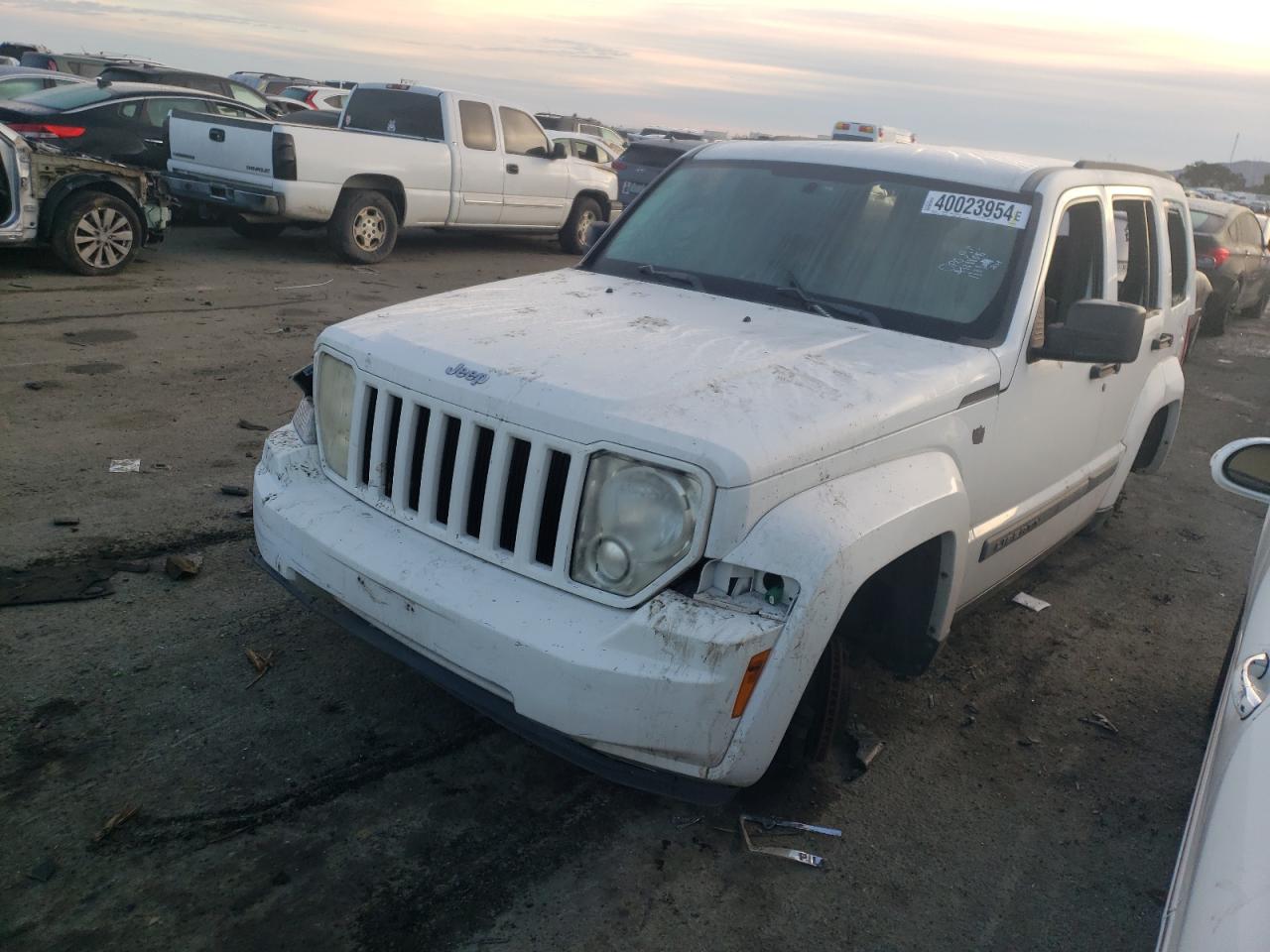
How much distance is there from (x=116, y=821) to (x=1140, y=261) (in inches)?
186

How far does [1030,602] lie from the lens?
497 centimetres

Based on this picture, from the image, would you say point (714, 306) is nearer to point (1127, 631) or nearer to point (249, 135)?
point (1127, 631)

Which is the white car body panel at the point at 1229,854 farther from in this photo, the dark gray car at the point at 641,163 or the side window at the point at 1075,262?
the dark gray car at the point at 641,163

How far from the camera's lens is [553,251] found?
15.7 m

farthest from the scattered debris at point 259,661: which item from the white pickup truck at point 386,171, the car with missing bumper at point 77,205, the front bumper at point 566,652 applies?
the white pickup truck at point 386,171

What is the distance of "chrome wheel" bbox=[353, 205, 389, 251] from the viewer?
1219cm

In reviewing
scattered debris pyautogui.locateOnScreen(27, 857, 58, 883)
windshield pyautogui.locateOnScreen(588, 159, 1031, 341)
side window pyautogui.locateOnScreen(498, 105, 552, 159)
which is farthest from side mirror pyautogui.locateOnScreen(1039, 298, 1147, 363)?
side window pyautogui.locateOnScreen(498, 105, 552, 159)

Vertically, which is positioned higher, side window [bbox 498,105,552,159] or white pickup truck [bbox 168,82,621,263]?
side window [bbox 498,105,552,159]

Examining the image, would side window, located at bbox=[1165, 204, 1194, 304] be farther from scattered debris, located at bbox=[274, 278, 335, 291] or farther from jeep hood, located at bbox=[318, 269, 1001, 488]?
scattered debris, located at bbox=[274, 278, 335, 291]

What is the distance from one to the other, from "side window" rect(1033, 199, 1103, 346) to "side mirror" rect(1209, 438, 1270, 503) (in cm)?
133

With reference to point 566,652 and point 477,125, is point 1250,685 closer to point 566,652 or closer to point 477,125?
point 566,652

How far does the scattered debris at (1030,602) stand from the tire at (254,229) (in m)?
10.7

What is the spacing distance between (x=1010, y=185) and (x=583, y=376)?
2051 mm

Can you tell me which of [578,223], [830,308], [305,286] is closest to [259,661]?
[830,308]
